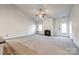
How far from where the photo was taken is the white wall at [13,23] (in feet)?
4.64

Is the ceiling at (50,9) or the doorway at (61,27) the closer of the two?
the ceiling at (50,9)

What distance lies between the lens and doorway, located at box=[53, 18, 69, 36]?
1.61m

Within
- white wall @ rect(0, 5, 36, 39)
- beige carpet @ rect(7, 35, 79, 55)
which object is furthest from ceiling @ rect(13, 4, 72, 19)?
beige carpet @ rect(7, 35, 79, 55)

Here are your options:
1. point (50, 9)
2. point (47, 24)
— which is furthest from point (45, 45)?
point (50, 9)

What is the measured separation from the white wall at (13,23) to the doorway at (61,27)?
0.45 metres

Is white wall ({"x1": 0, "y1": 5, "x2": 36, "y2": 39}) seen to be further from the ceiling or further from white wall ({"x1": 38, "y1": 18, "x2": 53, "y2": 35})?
white wall ({"x1": 38, "y1": 18, "x2": 53, "y2": 35})

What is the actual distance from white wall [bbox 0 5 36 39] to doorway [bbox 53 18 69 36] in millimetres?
454

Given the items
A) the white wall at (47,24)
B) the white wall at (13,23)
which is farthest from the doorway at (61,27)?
the white wall at (13,23)

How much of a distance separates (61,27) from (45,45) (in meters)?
0.49

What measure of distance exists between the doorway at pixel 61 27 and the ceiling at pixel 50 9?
12cm

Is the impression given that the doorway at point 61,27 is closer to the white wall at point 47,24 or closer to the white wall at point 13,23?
the white wall at point 47,24

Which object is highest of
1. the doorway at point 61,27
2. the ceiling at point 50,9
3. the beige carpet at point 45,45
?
the ceiling at point 50,9

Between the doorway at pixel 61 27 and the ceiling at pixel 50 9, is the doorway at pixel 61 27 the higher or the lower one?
the lower one
